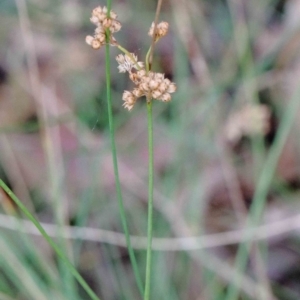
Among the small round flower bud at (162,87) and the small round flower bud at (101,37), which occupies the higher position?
the small round flower bud at (101,37)

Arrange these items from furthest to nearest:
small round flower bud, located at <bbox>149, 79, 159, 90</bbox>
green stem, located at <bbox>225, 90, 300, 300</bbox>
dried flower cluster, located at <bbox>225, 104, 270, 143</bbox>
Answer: dried flower cluster, located at <bbox>225, 104, 270, 143</bbox> < green stem, located at <bbox>225, 90, 300, 300</bbox> < small round flower bud, located at <bbox>149, 79, 159, 90</bbox>

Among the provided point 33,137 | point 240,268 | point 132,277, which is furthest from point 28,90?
point 240,268

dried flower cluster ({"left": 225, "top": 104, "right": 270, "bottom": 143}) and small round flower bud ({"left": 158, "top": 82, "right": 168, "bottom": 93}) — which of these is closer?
small round flower bud ({"left": 158, "top": 82, "right": 168, "bottom": 93})

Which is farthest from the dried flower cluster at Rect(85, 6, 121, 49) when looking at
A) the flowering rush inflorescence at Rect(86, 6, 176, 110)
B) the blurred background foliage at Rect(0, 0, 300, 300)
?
the blurred background foliage at Rect(0, 0, 300, 300)

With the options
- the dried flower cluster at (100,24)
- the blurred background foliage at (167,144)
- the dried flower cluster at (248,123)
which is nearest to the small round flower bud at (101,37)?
the dried flower cluster at (100,24)

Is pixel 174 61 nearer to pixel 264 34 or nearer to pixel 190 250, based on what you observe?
pixel 264 34

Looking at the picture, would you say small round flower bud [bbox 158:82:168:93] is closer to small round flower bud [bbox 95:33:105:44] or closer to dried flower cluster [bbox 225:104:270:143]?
small round flower bud [bbox 95:33:105:44]

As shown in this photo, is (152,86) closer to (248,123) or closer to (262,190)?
(262,190)

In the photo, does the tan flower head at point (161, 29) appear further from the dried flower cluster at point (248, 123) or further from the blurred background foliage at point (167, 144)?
the dried flower cluster at point (248, 123)

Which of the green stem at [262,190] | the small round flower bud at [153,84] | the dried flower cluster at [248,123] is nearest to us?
the small round flower bud at [153,84]
